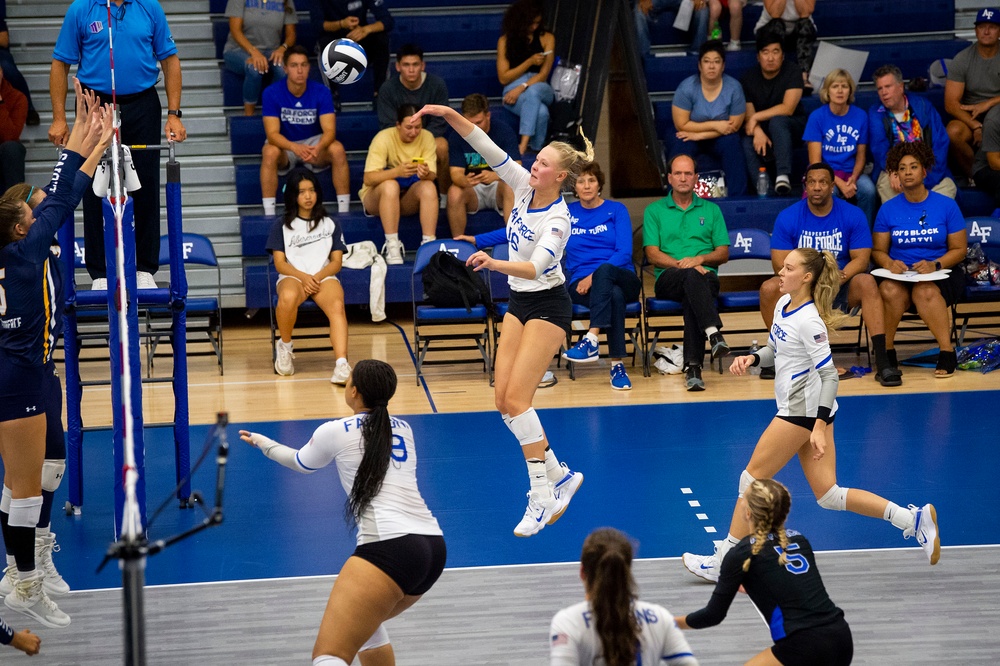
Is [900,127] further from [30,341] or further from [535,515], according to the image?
[30,341]

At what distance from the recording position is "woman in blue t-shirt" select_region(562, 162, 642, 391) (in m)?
9.16

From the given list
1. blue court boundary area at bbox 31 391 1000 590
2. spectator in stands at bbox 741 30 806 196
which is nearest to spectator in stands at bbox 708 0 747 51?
spectator in stands at bbox 741 30 806 196

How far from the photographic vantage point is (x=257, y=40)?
11469 millimetres

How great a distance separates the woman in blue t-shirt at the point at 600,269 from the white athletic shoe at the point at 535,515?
3.17m

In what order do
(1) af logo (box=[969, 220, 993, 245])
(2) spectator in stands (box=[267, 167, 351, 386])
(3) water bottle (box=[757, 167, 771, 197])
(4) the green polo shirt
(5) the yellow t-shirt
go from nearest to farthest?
(2) spectator in stands (box=[267, 167, 351, 386]) → (4) the green polo shirt → (1) af logo (box=[969, 220, 993, 245]) → (5) the yellow t-shirt → (3) water bottle (box=[757, 167, 771, 197])

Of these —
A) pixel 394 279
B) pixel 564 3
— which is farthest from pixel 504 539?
pixel 564 3

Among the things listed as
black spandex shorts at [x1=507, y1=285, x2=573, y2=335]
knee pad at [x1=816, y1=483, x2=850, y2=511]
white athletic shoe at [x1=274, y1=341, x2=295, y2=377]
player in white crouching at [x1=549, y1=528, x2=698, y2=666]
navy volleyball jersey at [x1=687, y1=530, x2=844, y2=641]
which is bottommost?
white athletic shoe at [x1=274, y1=341, x2=295, y2=377]

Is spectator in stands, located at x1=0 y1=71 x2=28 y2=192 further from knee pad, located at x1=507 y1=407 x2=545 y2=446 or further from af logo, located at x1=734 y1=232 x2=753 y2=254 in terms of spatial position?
knee pad, located at x1=507 y1=407 x2=545 y2=446

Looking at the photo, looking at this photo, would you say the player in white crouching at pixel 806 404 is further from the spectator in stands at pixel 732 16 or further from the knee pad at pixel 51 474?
the spectator in stands at pixel 732 16

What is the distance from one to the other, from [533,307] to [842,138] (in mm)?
5695

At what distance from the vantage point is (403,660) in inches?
185

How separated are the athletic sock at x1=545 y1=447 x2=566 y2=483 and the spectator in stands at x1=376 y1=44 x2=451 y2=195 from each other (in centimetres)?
534

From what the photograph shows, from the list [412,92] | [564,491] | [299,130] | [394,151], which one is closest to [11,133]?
[299,130]

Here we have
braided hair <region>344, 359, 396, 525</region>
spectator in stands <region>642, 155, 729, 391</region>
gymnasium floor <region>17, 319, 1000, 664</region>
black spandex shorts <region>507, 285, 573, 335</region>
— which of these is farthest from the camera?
spectator in stands <region>642, 155, 729, 391</region>
